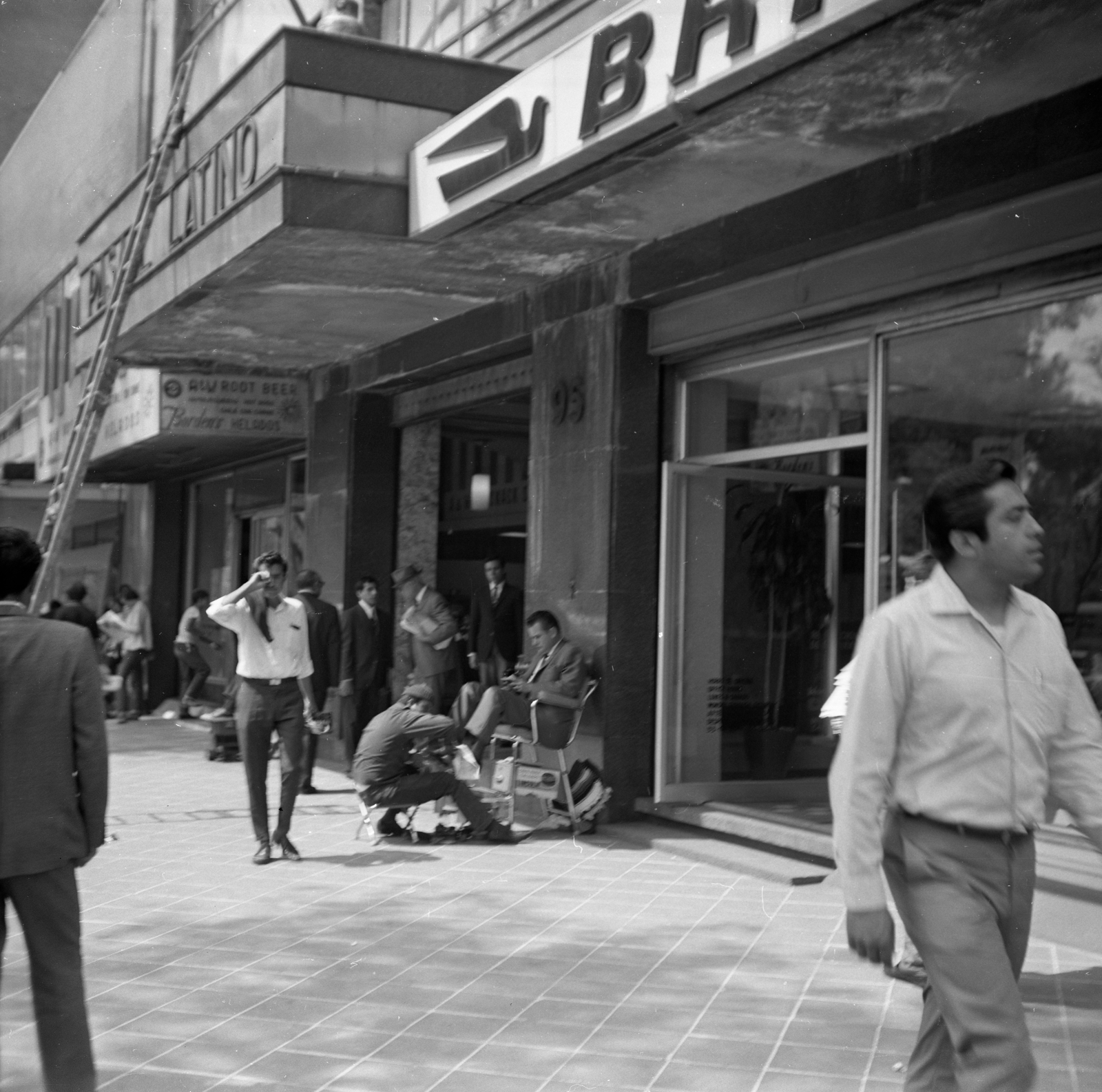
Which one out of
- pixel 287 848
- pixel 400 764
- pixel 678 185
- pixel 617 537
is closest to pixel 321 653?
pixel 400 764

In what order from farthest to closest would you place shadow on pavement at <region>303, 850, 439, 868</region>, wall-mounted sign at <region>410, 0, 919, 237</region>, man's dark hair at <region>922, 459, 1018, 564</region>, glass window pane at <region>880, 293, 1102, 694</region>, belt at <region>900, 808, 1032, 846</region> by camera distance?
shadow on pavement at <region>303, 850, 439, 868</region>, glass window pane at <region>880, 293, 1102, 694</region>, wall-mounted sign at <region>410, 0, 919, 237</region>, man's dark hair at <region>922, 459, 1018, 564</region>, belt at <region>900, 808, 1032, 846</region>

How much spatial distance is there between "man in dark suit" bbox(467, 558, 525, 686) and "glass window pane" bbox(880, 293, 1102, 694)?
503 centimetres

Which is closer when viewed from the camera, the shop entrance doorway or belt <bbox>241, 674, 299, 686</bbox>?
belt <bbox>241, 674, 299, 686</bbox>

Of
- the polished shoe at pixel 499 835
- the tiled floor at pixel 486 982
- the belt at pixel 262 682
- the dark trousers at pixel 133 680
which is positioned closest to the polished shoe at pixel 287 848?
the tiled floor at pixel 486 982

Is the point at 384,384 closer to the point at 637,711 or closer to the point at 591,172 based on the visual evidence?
the point at 637,711

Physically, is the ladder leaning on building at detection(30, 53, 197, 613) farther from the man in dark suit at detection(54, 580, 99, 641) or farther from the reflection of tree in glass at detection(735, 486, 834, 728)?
the reflection of tree in glass at detection(735, 486, 834, 728)

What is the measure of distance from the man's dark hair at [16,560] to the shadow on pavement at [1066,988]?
3.73 meters

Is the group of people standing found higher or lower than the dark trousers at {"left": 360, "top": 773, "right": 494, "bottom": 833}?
higher

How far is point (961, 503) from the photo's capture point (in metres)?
3.13

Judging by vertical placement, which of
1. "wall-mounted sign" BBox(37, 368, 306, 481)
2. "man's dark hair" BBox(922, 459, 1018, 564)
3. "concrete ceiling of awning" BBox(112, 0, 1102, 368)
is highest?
"concrete ceiling of awning" BBox(112, 0, 1102, 368)

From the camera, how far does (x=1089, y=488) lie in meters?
6.87

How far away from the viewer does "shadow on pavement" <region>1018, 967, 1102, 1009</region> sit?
5277 mm

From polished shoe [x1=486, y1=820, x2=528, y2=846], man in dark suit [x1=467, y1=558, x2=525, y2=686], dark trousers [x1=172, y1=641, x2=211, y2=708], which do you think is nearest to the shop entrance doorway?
man in dark suit [x1=467, y1=558, x2=525, y2=686]

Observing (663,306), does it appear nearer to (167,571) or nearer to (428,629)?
(428,629)
